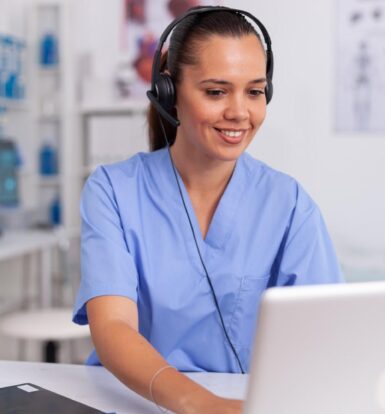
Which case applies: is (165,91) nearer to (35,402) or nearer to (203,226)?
(203,226)

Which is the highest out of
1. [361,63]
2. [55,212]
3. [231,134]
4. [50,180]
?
[361,63]

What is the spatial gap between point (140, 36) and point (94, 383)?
10.1ft

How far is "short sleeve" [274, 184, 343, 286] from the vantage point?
1.33 metres

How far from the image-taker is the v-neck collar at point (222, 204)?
1348 millimetres

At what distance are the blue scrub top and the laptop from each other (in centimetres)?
54

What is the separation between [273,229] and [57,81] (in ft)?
9.41

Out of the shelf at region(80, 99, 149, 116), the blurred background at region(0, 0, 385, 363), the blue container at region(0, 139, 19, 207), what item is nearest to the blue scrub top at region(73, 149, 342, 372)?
the blurred background at region(0, 0, 385, 363)

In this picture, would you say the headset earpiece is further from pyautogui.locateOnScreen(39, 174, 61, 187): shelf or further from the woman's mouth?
pyautogui.locateOnScreen(39, 174, 61, 187): shelf

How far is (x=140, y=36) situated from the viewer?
13.1 ft

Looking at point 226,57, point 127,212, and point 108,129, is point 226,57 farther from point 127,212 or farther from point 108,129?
point 108,129

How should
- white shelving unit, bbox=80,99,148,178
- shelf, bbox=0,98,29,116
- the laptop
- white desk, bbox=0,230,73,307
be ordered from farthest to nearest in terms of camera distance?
white shelving unit, bbox=80,99,148,178
shelf, bbox=0,98,29,116
white desk, bbox=0,230,73,307
the laptop

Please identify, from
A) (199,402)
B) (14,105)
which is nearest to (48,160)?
(14,105)

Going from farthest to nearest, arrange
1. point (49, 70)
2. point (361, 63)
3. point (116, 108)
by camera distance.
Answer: point (49, 70)
point (116, 108)
point (361, 63)

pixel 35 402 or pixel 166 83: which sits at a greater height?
pixel 166 83
